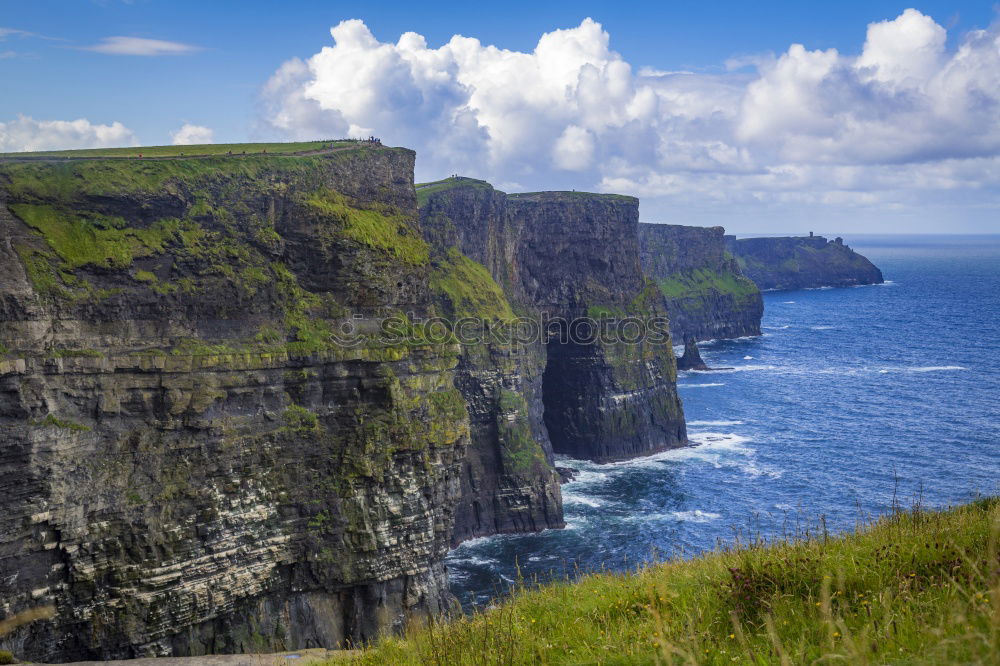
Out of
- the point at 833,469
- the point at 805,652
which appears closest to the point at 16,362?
the point at 805,652

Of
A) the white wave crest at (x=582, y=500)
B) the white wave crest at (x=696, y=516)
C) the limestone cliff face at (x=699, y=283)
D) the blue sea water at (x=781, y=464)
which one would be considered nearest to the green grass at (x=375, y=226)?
the blue sea water at (x=781, y=464)

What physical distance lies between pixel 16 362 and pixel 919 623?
36.0 meters

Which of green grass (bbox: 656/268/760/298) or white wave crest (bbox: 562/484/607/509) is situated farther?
green grass (bbox: 656/268/760/298)

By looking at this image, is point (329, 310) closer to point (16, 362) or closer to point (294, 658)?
point (16, 362)

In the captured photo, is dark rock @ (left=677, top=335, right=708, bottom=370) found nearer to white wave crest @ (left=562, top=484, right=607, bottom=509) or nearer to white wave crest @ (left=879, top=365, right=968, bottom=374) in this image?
white wave crest @ (left=879, top=365, right=968, bottom=374)

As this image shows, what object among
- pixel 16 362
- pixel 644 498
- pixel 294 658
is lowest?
pixel 644 498

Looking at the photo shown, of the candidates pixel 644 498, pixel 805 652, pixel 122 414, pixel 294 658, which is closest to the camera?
pixel 805 652

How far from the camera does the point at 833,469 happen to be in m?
81.5

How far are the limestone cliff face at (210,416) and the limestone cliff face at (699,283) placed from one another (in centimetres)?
13689

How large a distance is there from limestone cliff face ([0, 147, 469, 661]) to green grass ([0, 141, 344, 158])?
4.86 m

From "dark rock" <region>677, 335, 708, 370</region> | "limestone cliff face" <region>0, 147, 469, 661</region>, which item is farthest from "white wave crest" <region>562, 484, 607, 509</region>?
"dark rock" <region>677, 335, 708, 370</region>

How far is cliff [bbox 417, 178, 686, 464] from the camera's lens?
9131 centimetres

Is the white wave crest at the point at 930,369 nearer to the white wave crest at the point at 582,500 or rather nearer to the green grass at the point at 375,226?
the white wave crest at the point at 582,500

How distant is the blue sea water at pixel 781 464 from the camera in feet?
210
